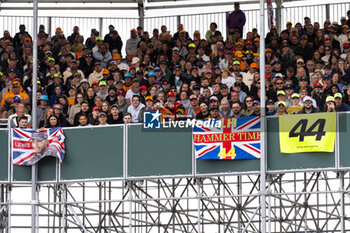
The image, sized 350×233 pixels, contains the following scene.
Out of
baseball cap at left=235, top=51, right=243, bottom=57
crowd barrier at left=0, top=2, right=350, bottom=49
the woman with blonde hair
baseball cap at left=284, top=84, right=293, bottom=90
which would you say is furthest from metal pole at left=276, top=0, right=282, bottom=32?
baseball cap at left=284, top=84, right=293, bottom=90

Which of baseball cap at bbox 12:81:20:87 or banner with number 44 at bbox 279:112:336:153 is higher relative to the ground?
baseball cap at bbox 12:81:20:87

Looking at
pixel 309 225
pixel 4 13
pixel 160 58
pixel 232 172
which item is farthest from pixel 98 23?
pixel 232 172

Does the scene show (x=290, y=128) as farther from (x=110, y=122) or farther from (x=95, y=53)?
(x=95, y=53)

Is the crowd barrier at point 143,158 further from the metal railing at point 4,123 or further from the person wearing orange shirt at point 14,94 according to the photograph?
the person wearing orange shirt at point 14,94

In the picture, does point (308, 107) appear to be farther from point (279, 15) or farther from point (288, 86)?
point (279, 15)

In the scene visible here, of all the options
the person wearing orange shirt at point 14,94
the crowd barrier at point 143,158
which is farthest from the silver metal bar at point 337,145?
the person wearing orange shirt at point 14,94

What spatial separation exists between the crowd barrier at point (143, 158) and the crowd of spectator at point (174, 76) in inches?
15.9

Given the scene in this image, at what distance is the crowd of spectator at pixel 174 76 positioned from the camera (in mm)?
28859

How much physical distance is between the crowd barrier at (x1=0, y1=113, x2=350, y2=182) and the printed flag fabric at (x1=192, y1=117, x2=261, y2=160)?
20 cm

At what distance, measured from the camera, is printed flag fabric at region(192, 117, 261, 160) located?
28.2 metres

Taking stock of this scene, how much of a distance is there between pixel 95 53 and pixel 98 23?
230 inches

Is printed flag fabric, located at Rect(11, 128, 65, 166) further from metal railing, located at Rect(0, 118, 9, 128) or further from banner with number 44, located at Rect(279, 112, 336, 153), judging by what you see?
banner with number 44, located at Rect(279, 112, 336, 153)

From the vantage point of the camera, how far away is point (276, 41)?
33562 mm

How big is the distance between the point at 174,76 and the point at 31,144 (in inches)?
189
